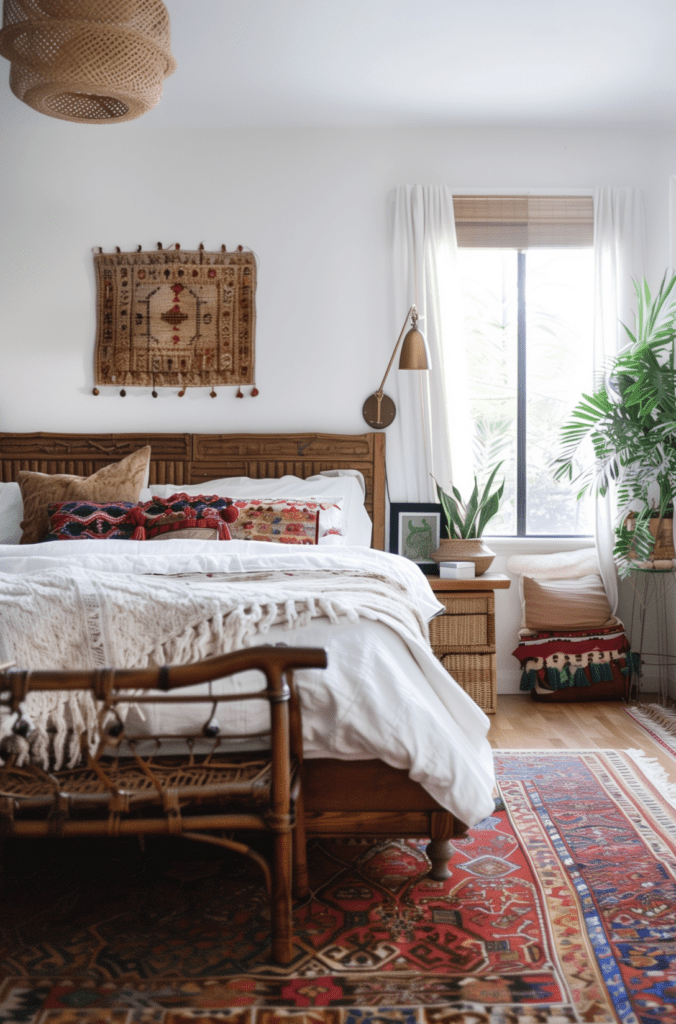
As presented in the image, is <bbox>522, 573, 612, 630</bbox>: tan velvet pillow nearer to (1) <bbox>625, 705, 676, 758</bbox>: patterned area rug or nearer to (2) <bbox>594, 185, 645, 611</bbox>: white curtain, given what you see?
(2) <bbox>594, 185, 645, 611</bbox>: white curtain

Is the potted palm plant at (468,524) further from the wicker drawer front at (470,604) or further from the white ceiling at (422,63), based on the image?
the white ceiling at (422,63)

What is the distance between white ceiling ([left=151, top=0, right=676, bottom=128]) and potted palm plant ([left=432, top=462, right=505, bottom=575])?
1.72m

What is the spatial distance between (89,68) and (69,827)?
178 centimetres

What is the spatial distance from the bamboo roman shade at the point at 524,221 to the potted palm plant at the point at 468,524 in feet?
3.80

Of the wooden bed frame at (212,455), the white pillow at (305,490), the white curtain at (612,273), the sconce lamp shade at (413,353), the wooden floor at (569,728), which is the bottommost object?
the wooden floor at (569,728)

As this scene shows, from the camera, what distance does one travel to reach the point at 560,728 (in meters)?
3.45

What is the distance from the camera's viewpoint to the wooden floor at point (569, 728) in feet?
10.5

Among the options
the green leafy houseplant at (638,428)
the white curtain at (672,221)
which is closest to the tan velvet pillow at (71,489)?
the green leafy houseplant at (638,428)

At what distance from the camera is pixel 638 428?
371cm

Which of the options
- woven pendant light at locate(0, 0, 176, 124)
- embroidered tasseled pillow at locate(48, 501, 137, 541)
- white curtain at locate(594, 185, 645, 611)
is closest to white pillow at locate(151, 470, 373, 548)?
embroidered tasseled pillow at locate(48, 501, 137, 541)

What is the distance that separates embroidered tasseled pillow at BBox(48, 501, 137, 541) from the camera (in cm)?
317

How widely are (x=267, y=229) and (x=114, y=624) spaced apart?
2.79 meters

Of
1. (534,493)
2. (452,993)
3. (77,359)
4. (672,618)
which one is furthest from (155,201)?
(452,993)

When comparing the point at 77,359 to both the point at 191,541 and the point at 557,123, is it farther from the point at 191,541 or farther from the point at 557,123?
the point at 557,123
